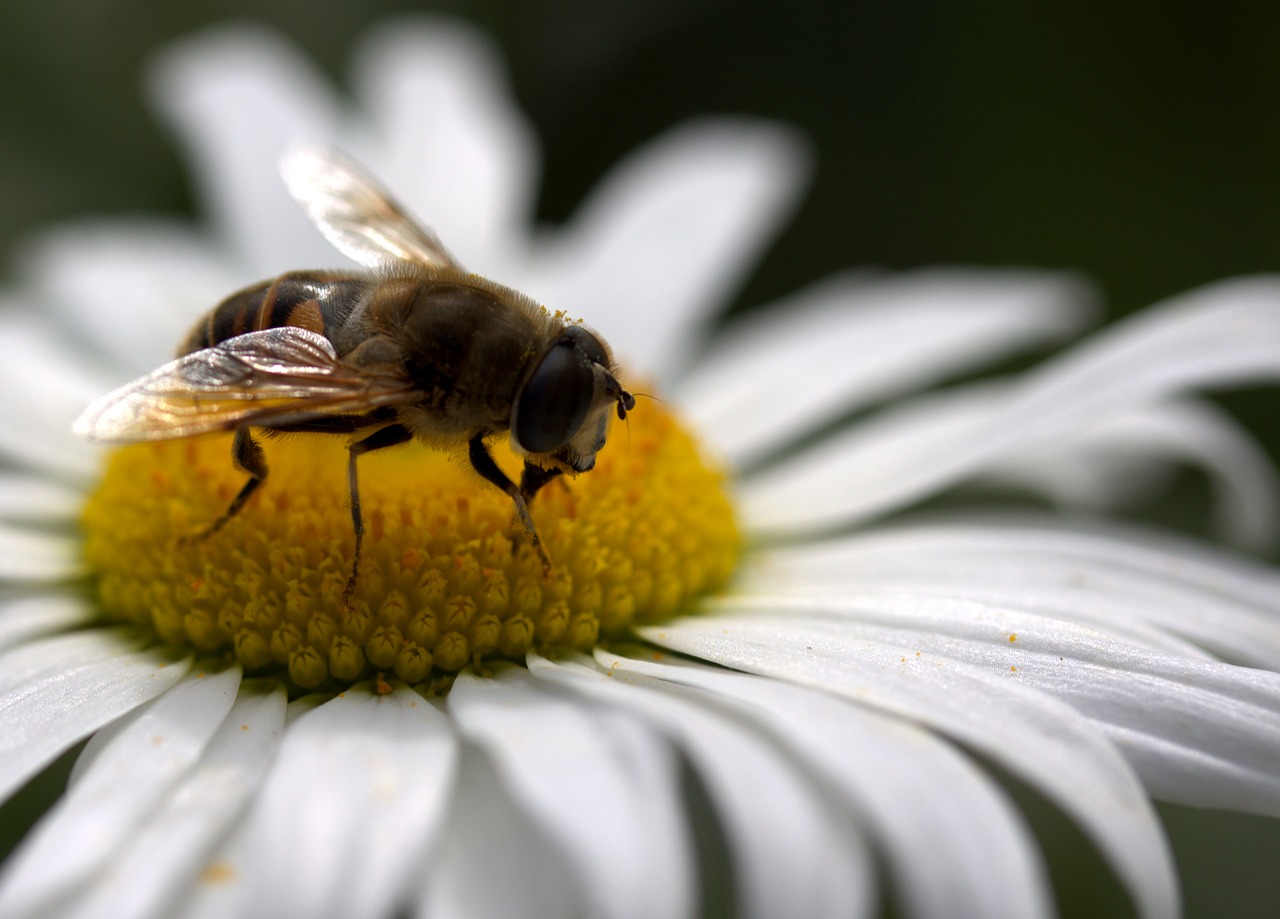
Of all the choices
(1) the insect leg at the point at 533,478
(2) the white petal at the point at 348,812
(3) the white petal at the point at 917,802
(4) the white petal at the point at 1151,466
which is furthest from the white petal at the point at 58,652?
(4) the white petal at the point at 1151,466

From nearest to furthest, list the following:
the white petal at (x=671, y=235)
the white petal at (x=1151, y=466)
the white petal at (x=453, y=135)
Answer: the white petal at (x=1151, y=466), the white petal at (x=671, y=235), the white petal at (x=453, y=135)

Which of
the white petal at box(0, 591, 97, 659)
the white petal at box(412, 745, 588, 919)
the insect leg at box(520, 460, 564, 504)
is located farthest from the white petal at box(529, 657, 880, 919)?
the white petal at box(0, 591, 97, 659)

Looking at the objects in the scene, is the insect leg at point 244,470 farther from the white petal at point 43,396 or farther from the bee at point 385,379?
the white petal at point 43,396

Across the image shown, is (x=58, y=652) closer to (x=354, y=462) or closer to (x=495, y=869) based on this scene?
(x=354, y=462)

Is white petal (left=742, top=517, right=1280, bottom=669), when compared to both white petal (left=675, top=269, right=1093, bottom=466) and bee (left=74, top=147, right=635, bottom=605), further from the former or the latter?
bee (left=74, top=147, right=635, bottom=605)

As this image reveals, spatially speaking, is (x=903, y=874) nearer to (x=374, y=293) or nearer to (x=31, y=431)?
(x=374, y=293)

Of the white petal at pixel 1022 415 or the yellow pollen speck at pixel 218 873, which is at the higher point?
the white petal at pixel 1022 415
